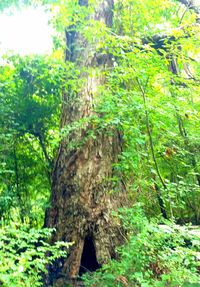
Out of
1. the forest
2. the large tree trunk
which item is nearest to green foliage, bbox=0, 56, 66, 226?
the forest

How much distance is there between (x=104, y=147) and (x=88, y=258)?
1.55m

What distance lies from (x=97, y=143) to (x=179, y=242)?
2.00 meters

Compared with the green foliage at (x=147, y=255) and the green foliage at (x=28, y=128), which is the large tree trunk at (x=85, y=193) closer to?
the green foliage at (x=28, y=128)

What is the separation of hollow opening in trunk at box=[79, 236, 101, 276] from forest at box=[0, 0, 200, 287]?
0.04 feet

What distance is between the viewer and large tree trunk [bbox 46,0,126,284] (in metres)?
3.76

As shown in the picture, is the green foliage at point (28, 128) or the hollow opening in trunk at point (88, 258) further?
the green foliage at point (28, 128)

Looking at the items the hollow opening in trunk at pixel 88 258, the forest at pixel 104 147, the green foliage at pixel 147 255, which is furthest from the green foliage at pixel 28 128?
the green foliage at pixel 147 255

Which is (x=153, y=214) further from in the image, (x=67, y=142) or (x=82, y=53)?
(x=82, y=53)

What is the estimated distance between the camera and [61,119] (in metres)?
4.95

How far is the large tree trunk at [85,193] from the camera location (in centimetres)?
376

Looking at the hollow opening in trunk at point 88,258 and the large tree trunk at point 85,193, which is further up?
the large tree trunk at point 85,193

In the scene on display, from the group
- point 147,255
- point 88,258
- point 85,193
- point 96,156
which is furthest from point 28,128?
point 147,255

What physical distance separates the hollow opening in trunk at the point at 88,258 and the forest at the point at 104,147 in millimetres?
12

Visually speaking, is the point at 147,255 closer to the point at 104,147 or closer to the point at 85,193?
the point at 85,193
